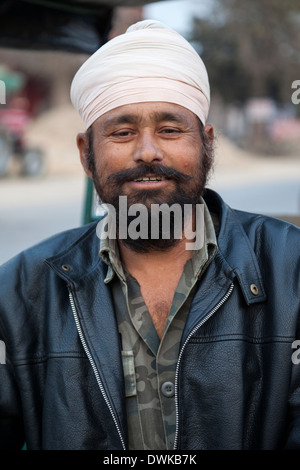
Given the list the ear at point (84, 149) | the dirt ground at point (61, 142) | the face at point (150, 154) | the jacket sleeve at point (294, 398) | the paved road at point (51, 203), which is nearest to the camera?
the jacket sleeve at point (294, 398)

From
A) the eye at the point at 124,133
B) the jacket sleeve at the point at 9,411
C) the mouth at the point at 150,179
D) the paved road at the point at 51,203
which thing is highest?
the paved road at the point at 51,203

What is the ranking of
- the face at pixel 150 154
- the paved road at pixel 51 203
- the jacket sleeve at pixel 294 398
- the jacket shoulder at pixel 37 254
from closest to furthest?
1. the jacket sleeve at pixel 294 398
2. the face at pixel 150 154
3. the jacket shoulder at pixel 37 254
4. the paved road at pixel 51 203

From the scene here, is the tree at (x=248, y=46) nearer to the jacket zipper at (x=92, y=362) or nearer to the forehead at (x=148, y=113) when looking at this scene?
the forehead at (x=148, y=113)

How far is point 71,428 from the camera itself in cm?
190

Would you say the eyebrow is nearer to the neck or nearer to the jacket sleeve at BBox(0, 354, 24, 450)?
the neck

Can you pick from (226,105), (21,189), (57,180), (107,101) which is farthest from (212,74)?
(107,101)

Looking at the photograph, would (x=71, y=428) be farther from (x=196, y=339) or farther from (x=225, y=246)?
(x=225, y=246)

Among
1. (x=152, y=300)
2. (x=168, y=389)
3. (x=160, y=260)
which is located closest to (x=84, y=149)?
Answer: (x=160, y=260)

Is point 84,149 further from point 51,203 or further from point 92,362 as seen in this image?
point 51,203

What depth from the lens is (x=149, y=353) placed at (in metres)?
1.96

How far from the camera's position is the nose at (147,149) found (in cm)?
198

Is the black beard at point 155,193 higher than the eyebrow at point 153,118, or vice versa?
the eyebrow at point 153,118

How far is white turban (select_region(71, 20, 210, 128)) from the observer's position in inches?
80.5

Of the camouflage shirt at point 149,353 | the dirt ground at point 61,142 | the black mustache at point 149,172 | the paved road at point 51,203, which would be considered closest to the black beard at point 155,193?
the black mustache at point 149,172
